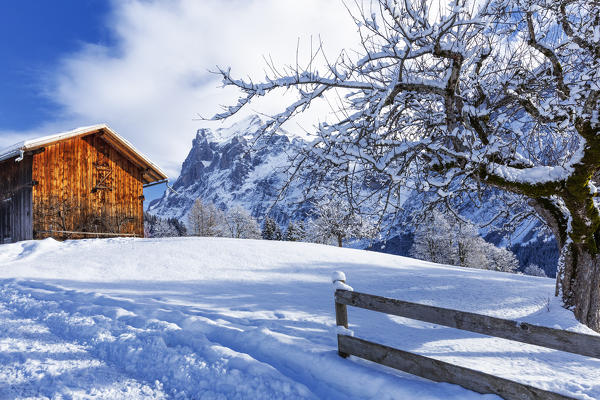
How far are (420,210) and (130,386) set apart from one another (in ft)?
22.4

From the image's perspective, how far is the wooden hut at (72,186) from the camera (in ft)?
48.3

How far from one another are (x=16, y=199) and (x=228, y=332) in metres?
16.0

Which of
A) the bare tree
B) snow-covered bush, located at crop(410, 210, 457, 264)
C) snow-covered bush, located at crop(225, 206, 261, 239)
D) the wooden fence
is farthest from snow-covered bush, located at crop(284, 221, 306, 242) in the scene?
the wooden fence

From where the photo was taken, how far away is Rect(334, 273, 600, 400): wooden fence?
2822 mm

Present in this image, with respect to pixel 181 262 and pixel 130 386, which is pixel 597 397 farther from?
pixel 181 262

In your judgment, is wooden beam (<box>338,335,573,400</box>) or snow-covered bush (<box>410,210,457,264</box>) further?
snow-covered bush (<box>410,210,457,264</box>)

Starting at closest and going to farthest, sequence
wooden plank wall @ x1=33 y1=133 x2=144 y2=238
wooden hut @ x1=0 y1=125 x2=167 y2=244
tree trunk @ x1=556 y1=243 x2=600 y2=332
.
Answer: tree trunk @ x1=556 y1=243 x2=600 y2=332 → wooden hut @ x1=0 y1=125 x2=167 y2=244 → wooden plank wall @ x1=33 y1=133 x2=144 y2=238

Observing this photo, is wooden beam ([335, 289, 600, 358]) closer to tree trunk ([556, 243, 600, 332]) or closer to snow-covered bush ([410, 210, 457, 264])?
tree trunk ([556, 243, 600, 332])

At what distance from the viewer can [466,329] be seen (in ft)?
10.9

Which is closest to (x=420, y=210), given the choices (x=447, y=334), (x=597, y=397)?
(x=447, y=334)

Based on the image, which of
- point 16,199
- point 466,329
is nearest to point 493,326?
point 466,329

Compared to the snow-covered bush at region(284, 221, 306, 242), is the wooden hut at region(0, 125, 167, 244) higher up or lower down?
higher up

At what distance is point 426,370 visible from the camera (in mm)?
3516

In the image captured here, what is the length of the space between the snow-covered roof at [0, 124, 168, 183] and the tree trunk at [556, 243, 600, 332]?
58.8 feet
